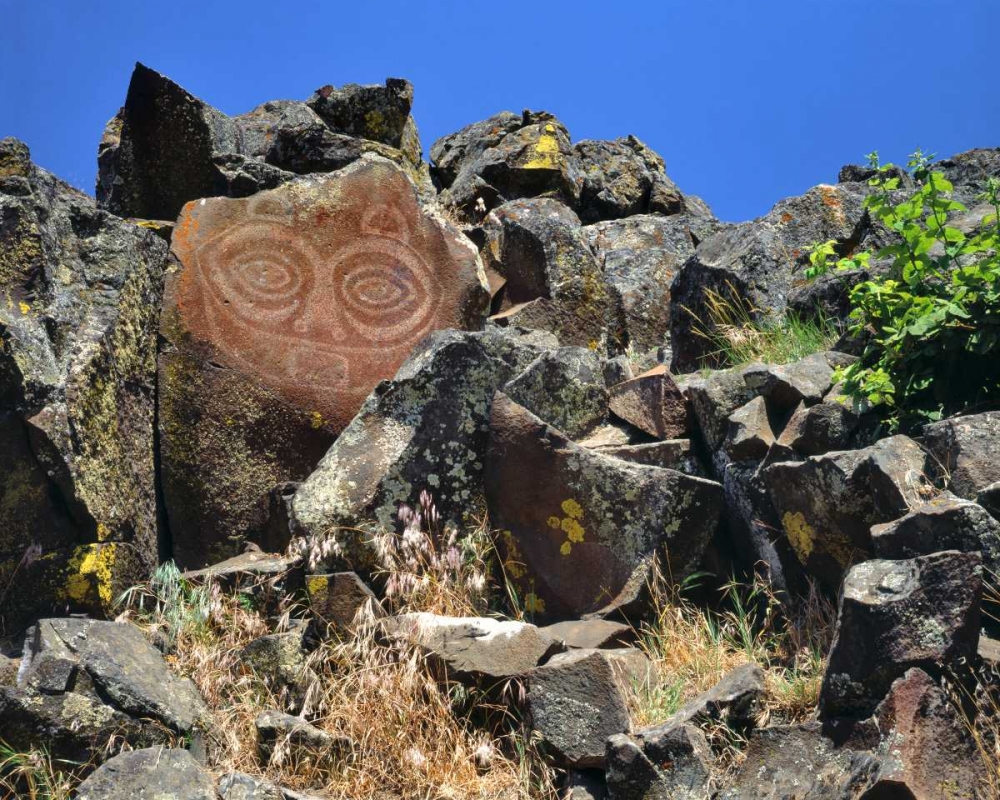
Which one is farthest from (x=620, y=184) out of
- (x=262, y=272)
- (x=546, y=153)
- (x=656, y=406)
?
(x=656, y=406)

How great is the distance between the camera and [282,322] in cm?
727

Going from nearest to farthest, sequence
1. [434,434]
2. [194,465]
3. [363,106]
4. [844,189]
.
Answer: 1. [434,434]
2. [194,465]
3. [844,189]
4. [363,106]

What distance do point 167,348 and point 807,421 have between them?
148 inches

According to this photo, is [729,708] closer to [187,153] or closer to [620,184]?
[187,153]

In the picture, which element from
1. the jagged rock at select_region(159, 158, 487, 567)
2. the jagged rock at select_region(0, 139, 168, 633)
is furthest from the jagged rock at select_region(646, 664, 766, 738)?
the jagged rock at select_region(159, 158, 487, 567)

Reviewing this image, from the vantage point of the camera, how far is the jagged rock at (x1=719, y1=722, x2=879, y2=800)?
4.01m

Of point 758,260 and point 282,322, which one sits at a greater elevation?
point 758,260

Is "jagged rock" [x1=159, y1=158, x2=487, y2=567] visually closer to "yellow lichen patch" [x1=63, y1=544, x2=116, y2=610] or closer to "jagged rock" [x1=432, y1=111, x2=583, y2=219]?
"yellow lichen patch" [x1=63, y1=544, x2=116, y2=610]

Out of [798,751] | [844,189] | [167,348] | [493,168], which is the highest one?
[493,168]

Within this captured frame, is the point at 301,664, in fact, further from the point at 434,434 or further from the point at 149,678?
the point at 434,434

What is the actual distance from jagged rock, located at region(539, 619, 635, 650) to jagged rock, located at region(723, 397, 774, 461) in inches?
42.4

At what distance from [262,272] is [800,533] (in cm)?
389

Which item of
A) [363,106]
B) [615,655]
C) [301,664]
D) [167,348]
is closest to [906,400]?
[615,655]

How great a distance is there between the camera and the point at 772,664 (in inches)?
206
